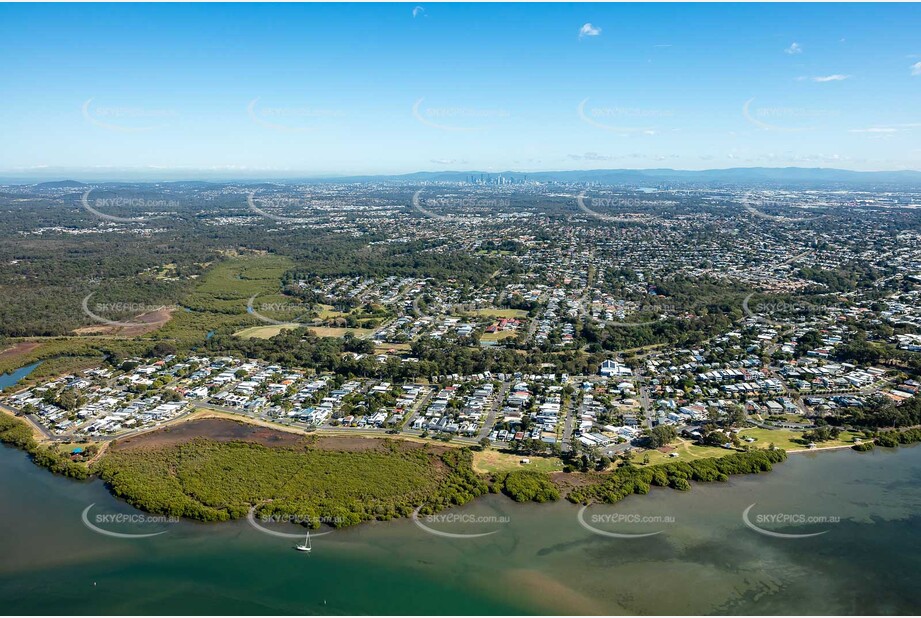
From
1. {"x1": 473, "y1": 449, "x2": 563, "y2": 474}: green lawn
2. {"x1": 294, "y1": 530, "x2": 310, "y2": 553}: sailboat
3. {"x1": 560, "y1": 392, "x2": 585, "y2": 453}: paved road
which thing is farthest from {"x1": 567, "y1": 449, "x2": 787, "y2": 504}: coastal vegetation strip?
{"x1": 294, "y1": 530, "x2": 310, "y2": 553}: sailboat

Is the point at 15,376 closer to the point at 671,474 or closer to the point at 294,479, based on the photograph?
the point at 294,479

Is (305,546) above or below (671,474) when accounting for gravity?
below

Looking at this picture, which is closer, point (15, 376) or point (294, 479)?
point (294, 479)

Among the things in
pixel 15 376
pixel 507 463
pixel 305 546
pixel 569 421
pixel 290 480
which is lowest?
pixel 305 546

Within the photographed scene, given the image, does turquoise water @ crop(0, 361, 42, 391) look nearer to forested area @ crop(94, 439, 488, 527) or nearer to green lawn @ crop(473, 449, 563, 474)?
forested area @ crop(94, 439, 488, 527)

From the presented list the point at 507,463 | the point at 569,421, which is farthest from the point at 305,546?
the point at 569,421

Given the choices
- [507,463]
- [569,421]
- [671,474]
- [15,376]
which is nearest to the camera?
[671,474]

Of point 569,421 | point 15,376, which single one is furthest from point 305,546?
point 15,376

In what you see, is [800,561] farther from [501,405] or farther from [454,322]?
[454,322]

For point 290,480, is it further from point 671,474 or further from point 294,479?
point 671,474

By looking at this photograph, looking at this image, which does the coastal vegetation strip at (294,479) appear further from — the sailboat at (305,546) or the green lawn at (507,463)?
the sailboat at (305,546)

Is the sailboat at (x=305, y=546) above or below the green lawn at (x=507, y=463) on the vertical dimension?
below

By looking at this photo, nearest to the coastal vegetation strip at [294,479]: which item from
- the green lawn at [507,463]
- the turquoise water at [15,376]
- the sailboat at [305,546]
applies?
the green lawn at [507,463]

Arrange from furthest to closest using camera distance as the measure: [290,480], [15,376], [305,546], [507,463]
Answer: [15,376] → [507,463] → [290,480] → [305,546]
